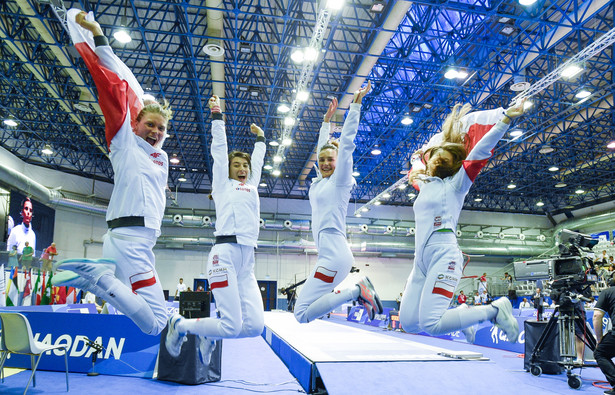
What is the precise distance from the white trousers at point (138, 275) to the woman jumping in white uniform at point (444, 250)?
202cm

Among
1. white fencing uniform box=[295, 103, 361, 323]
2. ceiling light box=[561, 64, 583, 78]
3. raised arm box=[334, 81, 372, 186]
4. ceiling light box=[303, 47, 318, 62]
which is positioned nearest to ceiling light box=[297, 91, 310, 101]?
ceiling light box=[303, 47, 318, 62]

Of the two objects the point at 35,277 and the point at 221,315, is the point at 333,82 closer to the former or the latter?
the point at 35,277

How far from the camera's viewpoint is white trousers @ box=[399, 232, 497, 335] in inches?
140

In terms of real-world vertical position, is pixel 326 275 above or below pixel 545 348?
above

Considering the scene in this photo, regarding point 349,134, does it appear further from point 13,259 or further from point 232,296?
point 13,259

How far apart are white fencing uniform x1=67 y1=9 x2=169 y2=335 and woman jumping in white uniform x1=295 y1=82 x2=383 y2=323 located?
1.54m

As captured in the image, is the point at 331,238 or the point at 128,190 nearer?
the point at 128,190

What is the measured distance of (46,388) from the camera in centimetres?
646

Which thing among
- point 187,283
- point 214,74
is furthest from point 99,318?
point 187,283

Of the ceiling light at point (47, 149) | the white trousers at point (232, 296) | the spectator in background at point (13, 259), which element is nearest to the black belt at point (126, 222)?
the white trousers at point (232, 296)

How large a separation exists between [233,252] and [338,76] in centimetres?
1448

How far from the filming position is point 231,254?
4180mm

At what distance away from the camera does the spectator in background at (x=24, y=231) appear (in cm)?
1847

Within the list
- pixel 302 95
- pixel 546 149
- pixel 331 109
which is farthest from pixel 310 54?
pixel 546 149
